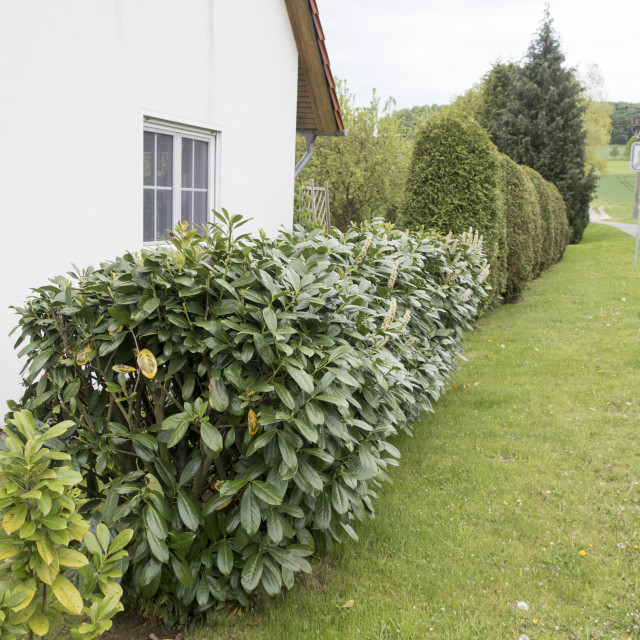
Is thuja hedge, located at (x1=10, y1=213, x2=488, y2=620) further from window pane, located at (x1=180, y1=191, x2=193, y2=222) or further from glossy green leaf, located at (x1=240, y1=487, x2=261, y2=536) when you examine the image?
window pane, located at (x1=180, y1=191, x2=193, y2=222)

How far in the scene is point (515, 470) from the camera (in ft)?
15.1

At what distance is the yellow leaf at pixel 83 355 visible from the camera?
2.63 m

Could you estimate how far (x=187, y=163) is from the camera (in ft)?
23.0

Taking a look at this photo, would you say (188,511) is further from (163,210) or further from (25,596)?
(163,210)

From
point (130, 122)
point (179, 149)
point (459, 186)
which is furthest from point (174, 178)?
point (459, 186)

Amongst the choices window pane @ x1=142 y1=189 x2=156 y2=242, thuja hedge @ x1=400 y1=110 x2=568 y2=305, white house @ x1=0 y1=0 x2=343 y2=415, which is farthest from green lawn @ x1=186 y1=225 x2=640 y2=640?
thuja hedge @ x1=400 y1=110 x2=568 y2=305

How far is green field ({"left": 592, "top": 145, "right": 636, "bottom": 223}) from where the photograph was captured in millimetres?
50906

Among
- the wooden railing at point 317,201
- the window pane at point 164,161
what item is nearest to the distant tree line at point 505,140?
the wooden railing at point 317,201

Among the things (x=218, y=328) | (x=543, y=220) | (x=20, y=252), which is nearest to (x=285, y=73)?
(x=20, y=252)

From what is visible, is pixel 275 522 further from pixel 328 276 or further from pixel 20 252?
pixel 20 252

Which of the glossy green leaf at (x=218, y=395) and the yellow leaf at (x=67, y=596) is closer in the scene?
the yellow leaf at (x=67, y=596)

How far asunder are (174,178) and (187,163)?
1.29 ft

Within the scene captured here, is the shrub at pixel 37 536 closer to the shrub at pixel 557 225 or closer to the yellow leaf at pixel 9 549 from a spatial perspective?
the yellow leaf at pixel 9 549

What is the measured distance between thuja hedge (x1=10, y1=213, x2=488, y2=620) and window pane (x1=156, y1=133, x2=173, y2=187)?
3.83 m
